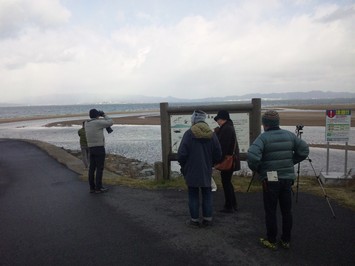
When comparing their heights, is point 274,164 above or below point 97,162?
above

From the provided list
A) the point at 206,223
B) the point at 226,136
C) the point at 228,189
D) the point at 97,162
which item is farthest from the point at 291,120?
the point at 206,223

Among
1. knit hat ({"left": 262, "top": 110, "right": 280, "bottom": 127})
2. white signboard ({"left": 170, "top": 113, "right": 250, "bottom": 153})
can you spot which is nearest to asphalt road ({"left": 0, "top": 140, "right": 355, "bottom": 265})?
white signboard ({"left": 170, "top": 113, "right": 250, "bottom": 153})

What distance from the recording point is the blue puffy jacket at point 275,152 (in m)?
4.52

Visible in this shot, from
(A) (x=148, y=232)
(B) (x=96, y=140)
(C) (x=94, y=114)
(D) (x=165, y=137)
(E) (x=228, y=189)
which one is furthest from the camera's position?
(D) (x=165, y=137)

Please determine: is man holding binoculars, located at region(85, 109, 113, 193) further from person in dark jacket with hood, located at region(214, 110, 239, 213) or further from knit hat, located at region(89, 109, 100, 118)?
person in dark jacket with hood, located at region(214, 110, 239, 213)

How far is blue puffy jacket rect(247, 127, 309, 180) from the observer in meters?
4.52

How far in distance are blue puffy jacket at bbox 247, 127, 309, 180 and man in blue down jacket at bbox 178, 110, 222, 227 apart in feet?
3.44

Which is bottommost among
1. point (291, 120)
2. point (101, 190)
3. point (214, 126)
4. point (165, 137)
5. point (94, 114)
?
point (291, 120)

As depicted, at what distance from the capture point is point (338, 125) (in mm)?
9430

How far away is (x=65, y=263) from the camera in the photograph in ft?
14.3

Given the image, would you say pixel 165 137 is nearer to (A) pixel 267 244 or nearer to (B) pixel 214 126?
(B) pixel 214 126

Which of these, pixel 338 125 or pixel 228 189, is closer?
pixel 228 189

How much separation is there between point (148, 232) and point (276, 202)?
2192mm

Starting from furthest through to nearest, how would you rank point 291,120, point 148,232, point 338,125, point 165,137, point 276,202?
point 291,120 → point 338,125 → point 165,137 → point 148,232 → point 276,202
